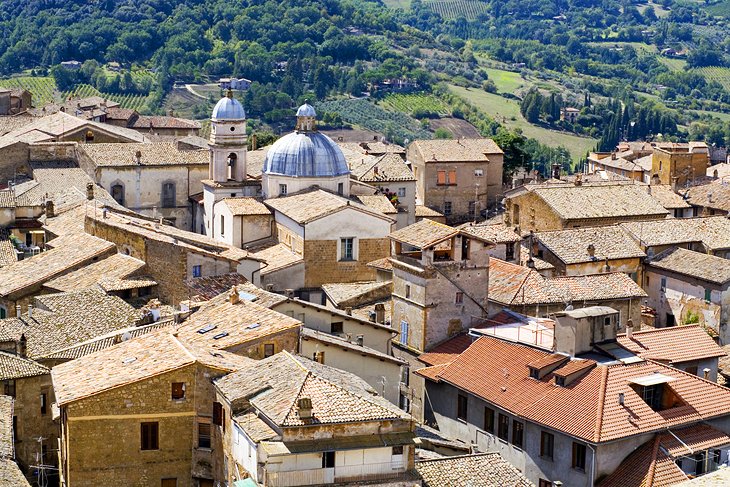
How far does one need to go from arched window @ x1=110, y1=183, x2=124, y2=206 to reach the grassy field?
9272 centimetres

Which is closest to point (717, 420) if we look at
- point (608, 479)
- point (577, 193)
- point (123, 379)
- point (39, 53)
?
point (608, 479)

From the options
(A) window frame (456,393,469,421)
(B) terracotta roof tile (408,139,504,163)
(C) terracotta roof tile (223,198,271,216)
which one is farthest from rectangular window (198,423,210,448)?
(B) terracotta roof tile (408,139,504,163)

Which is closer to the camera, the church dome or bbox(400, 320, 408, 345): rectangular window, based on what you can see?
bbox(400, 320, 408, 345): rectangular window

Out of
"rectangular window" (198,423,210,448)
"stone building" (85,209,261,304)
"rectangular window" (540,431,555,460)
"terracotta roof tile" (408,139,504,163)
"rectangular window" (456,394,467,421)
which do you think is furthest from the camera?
"terracotta roof tile" (408,139,504,163)

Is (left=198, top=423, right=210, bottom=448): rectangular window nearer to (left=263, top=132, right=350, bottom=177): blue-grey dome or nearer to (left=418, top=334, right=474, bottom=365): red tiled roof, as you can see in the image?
(left=418, top=334, right=474, bottom=365): red tiled roof

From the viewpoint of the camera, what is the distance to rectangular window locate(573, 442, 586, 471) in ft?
145

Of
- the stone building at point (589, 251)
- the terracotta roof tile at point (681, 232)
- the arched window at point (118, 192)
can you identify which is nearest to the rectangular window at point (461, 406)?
the stone building at point (589, 251)

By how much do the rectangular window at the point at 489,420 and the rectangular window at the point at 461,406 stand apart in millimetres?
1309

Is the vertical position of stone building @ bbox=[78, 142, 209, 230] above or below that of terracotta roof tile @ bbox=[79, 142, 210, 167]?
below

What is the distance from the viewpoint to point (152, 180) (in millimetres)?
78625

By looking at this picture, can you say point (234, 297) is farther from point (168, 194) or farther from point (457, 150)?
point (457, 150)

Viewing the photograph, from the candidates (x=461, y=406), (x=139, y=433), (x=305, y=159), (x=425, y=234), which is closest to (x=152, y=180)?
(x=305, y=159)

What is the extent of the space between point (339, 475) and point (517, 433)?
11185 millimetres

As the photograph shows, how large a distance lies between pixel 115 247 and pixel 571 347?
69.5 feet
